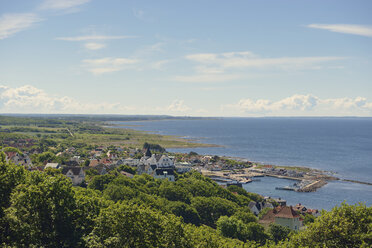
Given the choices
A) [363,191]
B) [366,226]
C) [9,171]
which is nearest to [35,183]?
[9,171]

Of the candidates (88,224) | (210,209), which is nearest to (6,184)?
(88,224)

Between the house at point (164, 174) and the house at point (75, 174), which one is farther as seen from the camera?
the house at point (164, 174)

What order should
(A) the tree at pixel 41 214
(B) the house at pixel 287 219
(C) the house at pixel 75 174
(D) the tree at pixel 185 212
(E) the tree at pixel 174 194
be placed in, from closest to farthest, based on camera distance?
(A) the tree at pixel 41 214 < (D) the tree at pixel 185 212 < (B) the house at pixel 287 219 < (E) the tree at pixel 174 194 < (C) the house at pixel 75 174

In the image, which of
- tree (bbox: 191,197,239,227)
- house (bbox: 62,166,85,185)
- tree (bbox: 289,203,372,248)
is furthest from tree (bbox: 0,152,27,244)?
house (bbox: 62,166,85,185)

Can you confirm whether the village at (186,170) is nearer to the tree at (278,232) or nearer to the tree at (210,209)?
the tree at (278,232)

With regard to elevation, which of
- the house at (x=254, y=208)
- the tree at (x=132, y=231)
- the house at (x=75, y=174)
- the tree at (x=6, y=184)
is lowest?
the house at (x=254, y=208)

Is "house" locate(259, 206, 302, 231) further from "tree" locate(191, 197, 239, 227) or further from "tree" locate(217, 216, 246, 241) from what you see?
"tree" locate(217, 216, 246, 241)

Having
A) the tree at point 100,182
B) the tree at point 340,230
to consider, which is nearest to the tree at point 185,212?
the tree at point 100,182
